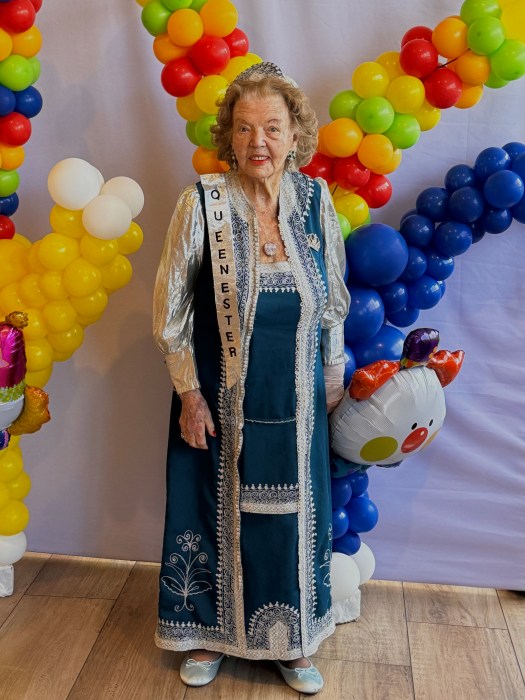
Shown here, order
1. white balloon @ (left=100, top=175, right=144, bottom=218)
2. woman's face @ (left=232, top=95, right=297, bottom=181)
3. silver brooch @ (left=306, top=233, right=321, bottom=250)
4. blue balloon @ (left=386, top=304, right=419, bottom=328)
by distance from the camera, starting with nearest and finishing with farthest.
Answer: woman's face @ (left=232, top=95, right=297, bottom=181) → silver brooch @ (left=306, top=233, right=321, bottom=250) → white balloon @ (left=100, top=175, right=144, bottom=218) → blue balloon @ (left=386, top=304, right=419, bottom=328)

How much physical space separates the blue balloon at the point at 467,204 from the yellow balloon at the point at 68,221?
3.16ft

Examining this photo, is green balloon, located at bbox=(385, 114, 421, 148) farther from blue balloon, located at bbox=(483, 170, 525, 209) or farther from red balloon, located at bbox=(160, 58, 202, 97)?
red balloon, located at bbox=(160, 58, 202, 97)

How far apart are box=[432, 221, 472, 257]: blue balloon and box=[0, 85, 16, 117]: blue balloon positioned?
115 centimetres

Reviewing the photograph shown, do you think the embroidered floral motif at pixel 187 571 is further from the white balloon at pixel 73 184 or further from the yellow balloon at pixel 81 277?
the white balloon at pixel 73 184

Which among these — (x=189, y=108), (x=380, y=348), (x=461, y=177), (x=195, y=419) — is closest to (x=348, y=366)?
(x=380, y=348)

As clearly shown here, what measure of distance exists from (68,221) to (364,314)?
2.60 feet

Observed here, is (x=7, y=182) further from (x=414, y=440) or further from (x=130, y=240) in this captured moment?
(x=414, y=440)

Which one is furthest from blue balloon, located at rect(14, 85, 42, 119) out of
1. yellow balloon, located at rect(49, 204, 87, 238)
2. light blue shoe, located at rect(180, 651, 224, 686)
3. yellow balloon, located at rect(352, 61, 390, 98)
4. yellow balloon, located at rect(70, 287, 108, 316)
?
light blue shoe, located at rect(180, 651, 224, 686)

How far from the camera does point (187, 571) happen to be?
247 cm

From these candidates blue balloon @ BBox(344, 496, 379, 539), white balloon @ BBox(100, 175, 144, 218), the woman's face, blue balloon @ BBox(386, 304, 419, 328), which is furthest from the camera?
blue balloon @ BBox(344, 496, 379, 539)

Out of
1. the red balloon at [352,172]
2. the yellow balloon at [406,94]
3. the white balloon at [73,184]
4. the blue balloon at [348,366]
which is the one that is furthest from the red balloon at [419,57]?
the white balloon at [73,184]

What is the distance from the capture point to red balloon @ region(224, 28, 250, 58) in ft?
7.91

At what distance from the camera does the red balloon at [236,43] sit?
2412 mm

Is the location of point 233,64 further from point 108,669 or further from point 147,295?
point 108,669
